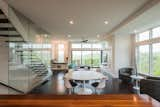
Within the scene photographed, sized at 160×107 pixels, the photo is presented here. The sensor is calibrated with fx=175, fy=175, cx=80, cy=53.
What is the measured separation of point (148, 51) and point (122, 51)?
1.99 meters

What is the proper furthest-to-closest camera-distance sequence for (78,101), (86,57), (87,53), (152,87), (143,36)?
(86,57) < (87,53) < (143,36) < (152,87) < (78,101)

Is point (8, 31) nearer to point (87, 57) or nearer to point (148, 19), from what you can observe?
point (148, 19)

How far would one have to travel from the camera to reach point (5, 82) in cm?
560

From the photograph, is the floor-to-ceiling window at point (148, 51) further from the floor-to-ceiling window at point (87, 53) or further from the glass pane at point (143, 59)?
the floor-to-ceiling window at point (87, 53)

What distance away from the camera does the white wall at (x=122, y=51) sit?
10766 millimetres

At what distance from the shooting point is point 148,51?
905 centimetres

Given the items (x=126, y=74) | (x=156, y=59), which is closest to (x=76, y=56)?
(x=126, y=74)

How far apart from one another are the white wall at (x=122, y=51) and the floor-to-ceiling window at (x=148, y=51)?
25.3 inches

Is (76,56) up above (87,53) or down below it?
below

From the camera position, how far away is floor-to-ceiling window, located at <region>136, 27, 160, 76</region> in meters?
8.16

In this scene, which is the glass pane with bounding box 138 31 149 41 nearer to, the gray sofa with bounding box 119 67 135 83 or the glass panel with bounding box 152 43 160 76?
the glass panel with bounding box 152 43 160 76

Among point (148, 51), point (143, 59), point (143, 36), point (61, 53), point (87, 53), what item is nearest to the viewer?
point (148, 51)

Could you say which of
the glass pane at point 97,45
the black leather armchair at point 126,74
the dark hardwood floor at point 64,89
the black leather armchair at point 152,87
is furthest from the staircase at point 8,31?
the glass pane at point 97,45

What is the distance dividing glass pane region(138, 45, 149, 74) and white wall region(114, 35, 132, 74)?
2.74ft
